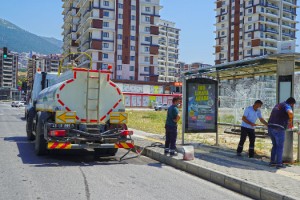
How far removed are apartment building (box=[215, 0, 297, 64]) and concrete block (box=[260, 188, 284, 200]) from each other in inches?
3790

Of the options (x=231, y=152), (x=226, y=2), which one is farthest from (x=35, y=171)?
(x=226, y=2)

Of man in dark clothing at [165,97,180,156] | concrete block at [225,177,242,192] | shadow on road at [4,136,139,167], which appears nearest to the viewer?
concrete block at [225,177,242,192]

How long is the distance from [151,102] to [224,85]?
6668 cm

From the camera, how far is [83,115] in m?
11.2

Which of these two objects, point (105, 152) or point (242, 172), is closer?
point (242, 172)

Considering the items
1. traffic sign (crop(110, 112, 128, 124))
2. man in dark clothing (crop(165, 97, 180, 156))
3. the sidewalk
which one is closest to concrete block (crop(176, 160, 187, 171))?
the sidewalk

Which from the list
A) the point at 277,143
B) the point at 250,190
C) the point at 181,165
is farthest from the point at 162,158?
the point at 250,190

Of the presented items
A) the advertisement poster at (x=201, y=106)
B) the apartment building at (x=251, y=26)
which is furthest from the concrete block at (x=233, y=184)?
the apartment building at (x=251, y=26)

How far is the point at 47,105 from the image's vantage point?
1177 cm

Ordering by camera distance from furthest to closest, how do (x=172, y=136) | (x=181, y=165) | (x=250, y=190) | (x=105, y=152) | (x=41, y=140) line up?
(x=105, y=152) < (x=41, y=140) < (x=172, y=136) < (x=181, y=165) < (x=250, y=190)

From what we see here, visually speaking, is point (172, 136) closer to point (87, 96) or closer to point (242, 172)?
point (87, 96)

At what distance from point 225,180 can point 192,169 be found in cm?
153

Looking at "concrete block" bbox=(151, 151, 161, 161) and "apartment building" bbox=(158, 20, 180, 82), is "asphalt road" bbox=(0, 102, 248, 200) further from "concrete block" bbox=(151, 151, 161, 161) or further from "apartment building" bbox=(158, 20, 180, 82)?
"apartment building" bbox=(158, 20, 180, 82)

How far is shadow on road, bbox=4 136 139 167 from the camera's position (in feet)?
34.2
